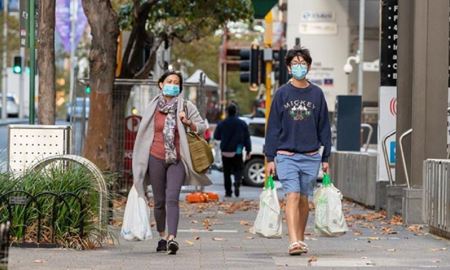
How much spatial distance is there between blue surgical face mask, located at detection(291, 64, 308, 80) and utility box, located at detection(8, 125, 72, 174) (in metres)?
3.01

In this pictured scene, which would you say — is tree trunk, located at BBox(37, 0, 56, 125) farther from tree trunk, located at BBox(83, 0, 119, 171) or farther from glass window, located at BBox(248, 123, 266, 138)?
glass window, located at BBox(248, 123, 266, 138)

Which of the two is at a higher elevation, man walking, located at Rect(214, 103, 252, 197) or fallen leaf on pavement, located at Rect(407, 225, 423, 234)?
man walking, located at Rect(214, 103, 252, 197)

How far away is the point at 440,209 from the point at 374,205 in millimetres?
5468

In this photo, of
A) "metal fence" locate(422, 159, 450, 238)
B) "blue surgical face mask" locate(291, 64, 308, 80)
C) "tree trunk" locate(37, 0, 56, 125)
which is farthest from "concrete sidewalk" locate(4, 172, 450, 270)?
"tree trunk" locate(37, 0, 56, 125)

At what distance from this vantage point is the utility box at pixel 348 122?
21516 mm

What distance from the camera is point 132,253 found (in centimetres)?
1115

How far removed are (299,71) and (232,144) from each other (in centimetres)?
1166

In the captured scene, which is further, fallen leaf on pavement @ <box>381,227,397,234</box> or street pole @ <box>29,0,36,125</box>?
street pole @ <box>29,0,36,125</box>

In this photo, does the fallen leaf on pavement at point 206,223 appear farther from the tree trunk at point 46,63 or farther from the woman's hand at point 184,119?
the woman's hand at point 184,119

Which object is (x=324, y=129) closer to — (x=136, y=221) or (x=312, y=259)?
(x=312, y=259)

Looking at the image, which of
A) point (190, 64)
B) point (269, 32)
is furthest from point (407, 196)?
point (190, 64)

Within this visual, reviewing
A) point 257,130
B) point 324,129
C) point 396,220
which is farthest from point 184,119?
point 257,130

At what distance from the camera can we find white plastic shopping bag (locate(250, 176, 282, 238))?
35.2 feet

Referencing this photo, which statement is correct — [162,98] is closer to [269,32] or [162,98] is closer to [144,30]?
[144,30]
